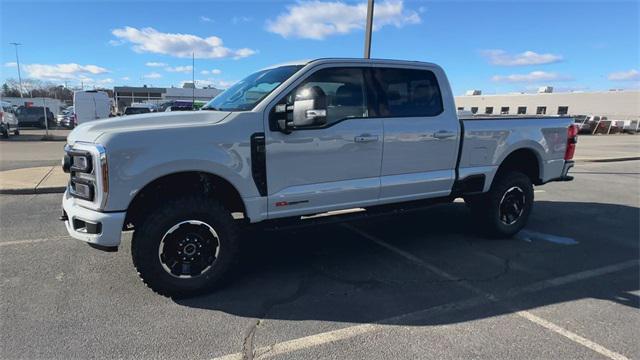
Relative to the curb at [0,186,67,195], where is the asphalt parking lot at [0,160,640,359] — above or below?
above

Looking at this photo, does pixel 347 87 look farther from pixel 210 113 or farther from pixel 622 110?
pixel 622 110

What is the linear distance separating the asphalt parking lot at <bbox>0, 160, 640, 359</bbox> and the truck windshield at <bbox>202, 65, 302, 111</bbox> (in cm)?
170

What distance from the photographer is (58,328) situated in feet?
11.2

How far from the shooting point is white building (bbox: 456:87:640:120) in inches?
2103

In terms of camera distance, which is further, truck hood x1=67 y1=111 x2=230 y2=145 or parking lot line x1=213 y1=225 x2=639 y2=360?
truck hood x1=67 y1=111 x2=230 y2=145

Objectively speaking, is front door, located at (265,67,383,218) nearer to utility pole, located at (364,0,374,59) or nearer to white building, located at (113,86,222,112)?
utility pole, located at (364,0,374,59)

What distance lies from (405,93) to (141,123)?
2816mm

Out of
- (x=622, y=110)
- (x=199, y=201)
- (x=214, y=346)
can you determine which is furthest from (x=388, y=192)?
(x=622, y=110)

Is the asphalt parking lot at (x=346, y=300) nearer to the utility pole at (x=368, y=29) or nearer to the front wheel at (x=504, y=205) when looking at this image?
the front wheel at (x=504, y=205)

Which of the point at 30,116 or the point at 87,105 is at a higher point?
the point at 87,105

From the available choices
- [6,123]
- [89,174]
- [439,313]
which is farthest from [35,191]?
[6,123]

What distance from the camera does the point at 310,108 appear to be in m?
3.87

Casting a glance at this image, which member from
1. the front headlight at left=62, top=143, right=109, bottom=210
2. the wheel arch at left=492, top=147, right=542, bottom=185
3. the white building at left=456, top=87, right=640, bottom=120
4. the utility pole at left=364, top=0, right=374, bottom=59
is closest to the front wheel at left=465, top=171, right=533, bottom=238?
the wheel arch at left=492, top=147, right=542, bottom=185

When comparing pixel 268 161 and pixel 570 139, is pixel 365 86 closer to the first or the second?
pixel 268 161
